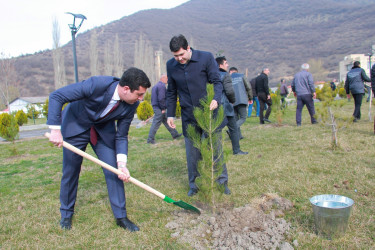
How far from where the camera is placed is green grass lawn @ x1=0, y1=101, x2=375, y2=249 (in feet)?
9.63

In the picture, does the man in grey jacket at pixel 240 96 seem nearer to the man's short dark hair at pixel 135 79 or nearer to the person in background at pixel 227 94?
the person in background at pixel 227 94

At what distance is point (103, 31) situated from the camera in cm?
10738

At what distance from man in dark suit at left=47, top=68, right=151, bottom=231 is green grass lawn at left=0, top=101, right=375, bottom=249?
0.28 meters

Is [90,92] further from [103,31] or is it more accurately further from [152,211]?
[103,31]

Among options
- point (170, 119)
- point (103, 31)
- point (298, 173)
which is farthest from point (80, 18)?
point (103, 31)

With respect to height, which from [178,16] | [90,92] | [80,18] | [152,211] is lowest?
[152,211]

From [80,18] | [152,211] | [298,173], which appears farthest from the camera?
[80,18]

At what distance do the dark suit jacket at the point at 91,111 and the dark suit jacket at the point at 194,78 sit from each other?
2.74 feet

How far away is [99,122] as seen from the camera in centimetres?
315

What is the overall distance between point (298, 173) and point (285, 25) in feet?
350

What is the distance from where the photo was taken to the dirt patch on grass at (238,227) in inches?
106

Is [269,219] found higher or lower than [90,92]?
lower

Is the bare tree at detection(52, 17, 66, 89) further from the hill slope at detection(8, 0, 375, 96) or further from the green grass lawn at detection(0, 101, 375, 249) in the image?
the green grass lawn at detection(0, 101, 375, 249)

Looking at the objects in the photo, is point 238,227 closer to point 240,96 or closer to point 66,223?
point 66,223
